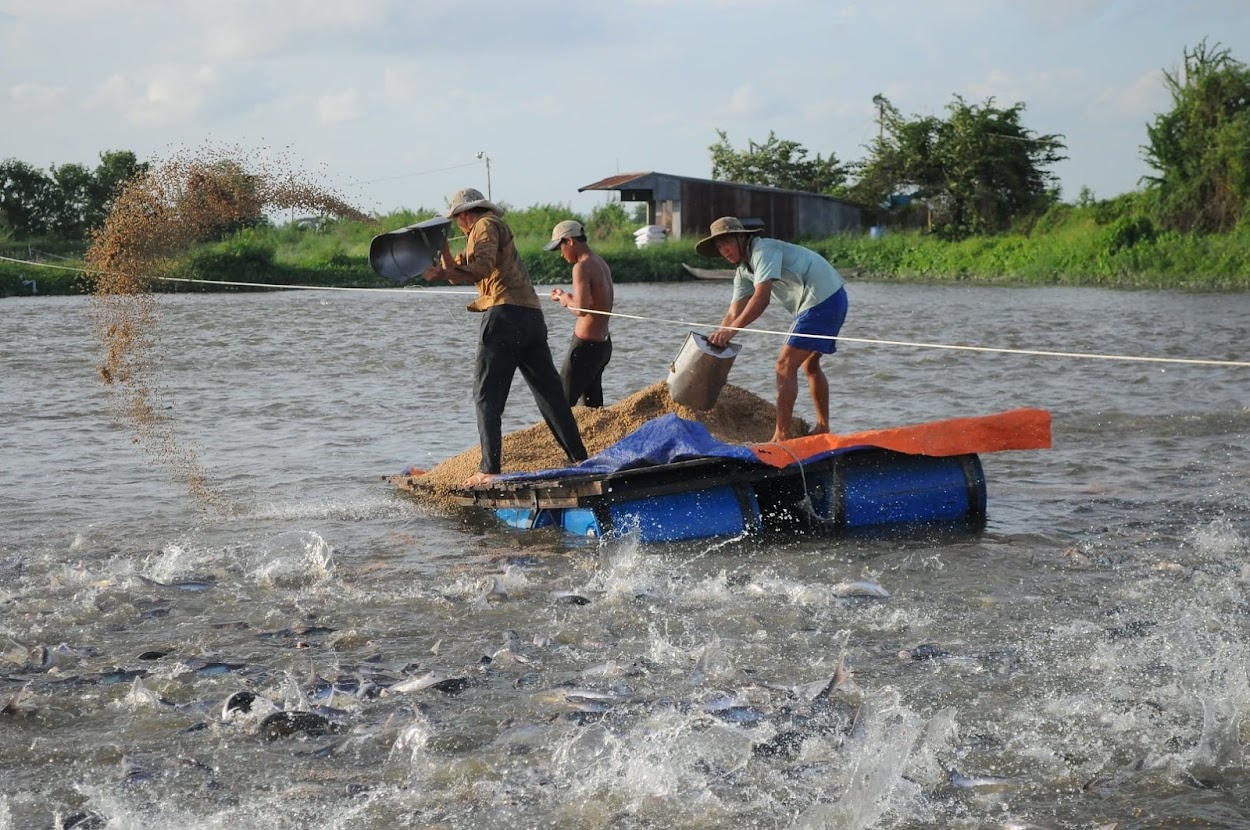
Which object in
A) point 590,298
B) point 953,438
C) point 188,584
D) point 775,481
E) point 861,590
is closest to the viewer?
point 861,590

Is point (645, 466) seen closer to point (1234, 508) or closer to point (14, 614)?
point (14, 614)

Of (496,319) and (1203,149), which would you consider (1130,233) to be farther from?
(496,319)

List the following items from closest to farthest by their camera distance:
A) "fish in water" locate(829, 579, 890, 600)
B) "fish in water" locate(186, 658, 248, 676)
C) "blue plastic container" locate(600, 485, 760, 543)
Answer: "fish in water" locate(186, 658, 248, 676) < "fish in water" locate(829, 579, 890, 600) < "blue plastic container" locate(600, 485, 760, 543)

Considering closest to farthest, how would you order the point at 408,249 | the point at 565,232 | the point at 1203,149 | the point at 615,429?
the point at 408,249 → the point at 615,429 → the point at 565,232 → the point at 1203,149

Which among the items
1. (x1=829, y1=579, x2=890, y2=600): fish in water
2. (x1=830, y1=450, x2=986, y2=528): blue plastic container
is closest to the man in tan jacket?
(x1=830, y1=450, x2=986, y2=528): blue plastic container

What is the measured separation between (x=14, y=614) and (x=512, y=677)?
102 inches

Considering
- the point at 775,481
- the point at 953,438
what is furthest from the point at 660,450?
the point at 953,438

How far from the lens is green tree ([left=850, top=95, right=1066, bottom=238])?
49.7 metres

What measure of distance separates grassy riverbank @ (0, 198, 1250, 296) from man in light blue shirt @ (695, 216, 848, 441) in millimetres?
21008

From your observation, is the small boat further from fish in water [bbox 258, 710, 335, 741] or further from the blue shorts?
fish in water [bbox 258, 710, 335, 741]

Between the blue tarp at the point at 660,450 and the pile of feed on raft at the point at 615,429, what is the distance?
3.48 ft

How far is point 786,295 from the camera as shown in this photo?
28.6 ft

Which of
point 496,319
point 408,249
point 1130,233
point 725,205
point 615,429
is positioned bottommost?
point 615,429

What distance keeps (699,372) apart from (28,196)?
4116 centimetres
